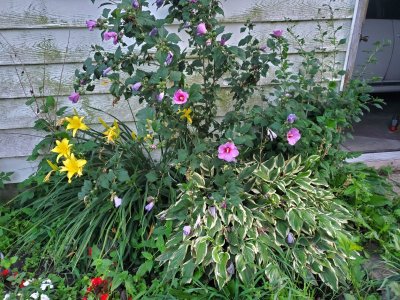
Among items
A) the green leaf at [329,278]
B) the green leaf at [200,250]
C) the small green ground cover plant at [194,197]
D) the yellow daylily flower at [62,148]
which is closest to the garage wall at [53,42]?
the small green ground cover plant at [194,197]

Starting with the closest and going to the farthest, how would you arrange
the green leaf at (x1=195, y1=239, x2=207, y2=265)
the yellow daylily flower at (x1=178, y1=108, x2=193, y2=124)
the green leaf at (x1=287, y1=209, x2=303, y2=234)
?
the green leaf at (x1=195, y1=239, x2=207, y2=265) → the green leaf at (x1=287, y1=209, x2=303, y2=234) → the yellow daylily flower at (x1=178, y1=108, x2=193, y2=124)

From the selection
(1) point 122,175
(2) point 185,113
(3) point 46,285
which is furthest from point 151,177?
(3) point 46,285

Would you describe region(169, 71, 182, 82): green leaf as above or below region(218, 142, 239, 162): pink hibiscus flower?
above

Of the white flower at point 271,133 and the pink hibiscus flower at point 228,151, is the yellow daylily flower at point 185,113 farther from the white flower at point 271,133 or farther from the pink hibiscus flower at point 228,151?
the white flower at point 271,133

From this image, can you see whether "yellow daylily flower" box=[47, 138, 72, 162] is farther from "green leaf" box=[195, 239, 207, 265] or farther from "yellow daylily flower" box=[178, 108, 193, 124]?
"green leaf" box=[195, 239, 207, 265]

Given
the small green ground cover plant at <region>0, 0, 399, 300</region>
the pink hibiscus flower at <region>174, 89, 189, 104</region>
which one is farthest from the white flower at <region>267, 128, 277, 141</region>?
the pink hibiscus flower at <region>174, 89, 189, 104</region>

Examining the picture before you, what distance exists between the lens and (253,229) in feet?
6.63

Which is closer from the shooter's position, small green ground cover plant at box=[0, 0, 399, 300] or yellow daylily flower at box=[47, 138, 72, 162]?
small green ground cover plant at box=[0, 0, 399, 300]

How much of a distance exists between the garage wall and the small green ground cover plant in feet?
0.54

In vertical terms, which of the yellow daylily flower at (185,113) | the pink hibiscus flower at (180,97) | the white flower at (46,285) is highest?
the pink hibiscus flower at (180,97)

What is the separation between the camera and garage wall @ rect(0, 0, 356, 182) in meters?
2.38

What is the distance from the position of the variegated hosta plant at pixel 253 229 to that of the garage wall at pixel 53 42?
33.7 inches

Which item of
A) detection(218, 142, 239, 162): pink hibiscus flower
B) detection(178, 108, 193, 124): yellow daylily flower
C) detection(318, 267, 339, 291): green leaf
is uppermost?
detection(178, 108, 193, 124): yellow daylily flower

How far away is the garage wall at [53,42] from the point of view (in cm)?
238
